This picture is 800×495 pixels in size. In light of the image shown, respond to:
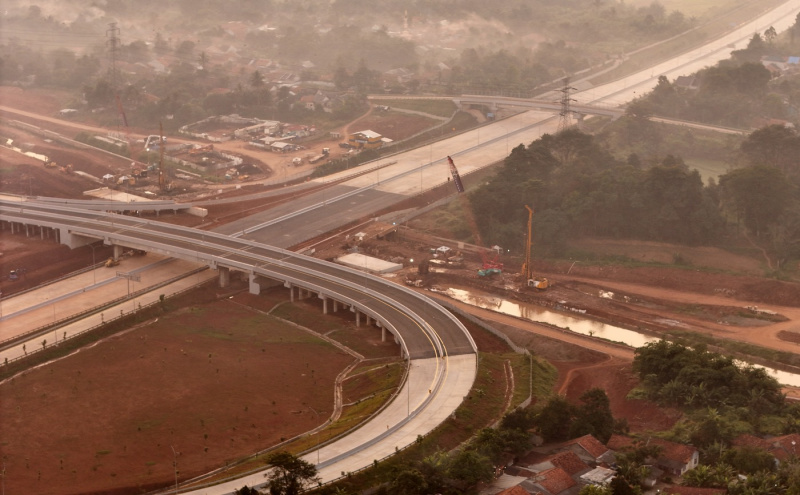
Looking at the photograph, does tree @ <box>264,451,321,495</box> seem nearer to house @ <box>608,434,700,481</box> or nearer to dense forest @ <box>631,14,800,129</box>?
house @ <box>608,434,700,481</box>

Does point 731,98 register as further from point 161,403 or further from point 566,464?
point 161,403

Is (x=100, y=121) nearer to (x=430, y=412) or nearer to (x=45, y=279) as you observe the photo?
(x=45, y=279)

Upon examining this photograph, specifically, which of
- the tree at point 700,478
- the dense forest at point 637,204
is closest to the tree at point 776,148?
the dense forest at point 637,204

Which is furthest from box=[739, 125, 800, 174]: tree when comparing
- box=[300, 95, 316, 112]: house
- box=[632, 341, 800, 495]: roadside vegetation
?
box=[300, 95, 316, 112]: house

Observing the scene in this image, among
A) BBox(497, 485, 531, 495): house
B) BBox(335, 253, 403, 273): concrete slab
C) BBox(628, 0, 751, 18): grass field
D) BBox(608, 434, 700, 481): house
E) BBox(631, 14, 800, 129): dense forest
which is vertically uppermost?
BBox(628, 0, 751, 18): grass field

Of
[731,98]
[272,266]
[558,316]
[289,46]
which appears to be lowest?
[558,316]

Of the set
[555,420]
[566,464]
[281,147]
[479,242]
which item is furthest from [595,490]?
[281,147]

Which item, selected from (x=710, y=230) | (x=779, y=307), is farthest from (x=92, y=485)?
(x=710, y=230)
